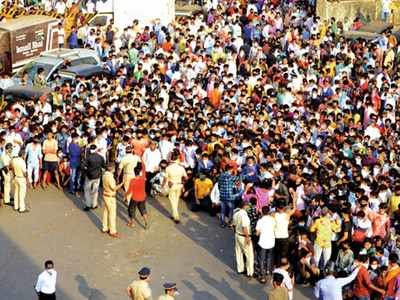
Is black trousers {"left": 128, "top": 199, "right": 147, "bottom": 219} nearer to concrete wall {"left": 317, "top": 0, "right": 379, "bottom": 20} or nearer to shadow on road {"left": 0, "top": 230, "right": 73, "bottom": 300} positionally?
shadow on road {"left": 0, "top": 230, "right": 73, "bottom": 300}

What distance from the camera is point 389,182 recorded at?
18.1 metres

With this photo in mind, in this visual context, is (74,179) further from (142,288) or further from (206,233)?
(142,288)

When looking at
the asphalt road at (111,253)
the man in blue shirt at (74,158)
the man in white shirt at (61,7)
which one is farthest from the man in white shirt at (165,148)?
the man in white shirt at (61,7)

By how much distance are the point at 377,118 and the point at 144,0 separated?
12.4 metres

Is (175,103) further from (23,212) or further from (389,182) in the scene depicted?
(389,182)

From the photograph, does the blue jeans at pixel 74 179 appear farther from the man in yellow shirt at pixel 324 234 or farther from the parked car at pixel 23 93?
the man in yellow shirt at pixel 324 234

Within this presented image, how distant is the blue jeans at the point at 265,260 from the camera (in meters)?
16.9

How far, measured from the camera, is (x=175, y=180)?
63.2 ft

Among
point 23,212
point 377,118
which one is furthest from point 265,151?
point 23,212

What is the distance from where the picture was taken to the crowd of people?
16.8 m

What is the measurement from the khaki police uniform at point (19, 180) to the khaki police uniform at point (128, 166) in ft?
6.51

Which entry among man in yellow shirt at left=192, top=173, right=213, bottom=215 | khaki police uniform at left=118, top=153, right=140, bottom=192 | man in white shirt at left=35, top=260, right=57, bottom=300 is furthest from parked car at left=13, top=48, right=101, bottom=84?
man in white shirt at left=35, top=260, right=57, bottom=300

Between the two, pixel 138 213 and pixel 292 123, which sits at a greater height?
pixel 292 123

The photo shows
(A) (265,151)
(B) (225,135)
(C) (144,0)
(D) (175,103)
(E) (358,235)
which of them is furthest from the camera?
(C) (144,0)
